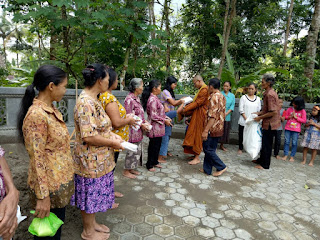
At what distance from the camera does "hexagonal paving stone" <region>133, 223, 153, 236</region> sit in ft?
8.10

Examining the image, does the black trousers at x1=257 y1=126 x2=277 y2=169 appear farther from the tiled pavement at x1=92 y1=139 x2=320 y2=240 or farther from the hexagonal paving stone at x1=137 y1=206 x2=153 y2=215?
the hexagonal paving stone at x1=137 y1=206 x2=153 y2=215

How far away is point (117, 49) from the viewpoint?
250 inches

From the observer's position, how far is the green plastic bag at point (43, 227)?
1.50 meters

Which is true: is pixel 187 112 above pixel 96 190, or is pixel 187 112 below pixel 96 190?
above

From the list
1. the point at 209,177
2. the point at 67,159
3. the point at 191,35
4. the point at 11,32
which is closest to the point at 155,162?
the point at 209,177

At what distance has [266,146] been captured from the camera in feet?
14.8

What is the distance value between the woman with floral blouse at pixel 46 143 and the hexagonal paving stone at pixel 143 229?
1.04 m

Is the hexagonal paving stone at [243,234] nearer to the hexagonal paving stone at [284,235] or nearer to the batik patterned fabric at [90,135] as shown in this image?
the hexagonal paving stone at [284,235]

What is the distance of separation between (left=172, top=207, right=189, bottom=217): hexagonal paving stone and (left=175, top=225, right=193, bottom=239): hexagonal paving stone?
0.25 meters

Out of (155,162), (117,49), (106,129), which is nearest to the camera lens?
(106,129)

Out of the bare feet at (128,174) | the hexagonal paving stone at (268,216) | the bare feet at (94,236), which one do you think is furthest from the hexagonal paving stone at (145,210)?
the hexagonal paving stone at (268,216)

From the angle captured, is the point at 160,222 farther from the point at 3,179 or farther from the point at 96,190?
the point at 3,179

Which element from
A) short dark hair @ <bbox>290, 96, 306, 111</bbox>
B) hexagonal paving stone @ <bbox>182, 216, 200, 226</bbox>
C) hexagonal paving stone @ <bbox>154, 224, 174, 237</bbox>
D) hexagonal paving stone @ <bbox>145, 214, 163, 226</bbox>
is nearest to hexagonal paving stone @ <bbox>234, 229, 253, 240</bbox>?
hexagonal paving stone @ <bbox>182, 216, 200, 226</bbox>

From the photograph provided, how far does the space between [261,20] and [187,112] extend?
25.1 feet
